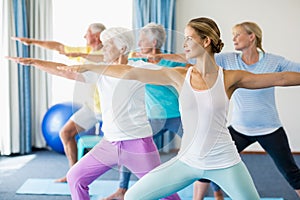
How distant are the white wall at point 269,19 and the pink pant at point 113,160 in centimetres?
315

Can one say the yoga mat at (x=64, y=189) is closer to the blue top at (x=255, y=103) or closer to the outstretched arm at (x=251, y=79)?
the blue top at (x=255, y=103)

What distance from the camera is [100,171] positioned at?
2.77 metres

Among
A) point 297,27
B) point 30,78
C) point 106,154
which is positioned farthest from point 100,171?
point 297,27

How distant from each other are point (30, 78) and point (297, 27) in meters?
2.99

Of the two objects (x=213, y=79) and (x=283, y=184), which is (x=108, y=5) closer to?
(x=283, y=184)

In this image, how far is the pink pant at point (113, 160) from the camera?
2660mm

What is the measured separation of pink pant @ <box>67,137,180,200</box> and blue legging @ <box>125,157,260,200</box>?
218 mm

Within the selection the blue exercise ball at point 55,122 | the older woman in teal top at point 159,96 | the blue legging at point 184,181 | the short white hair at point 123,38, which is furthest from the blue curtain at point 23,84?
the blue legging at point 184,181

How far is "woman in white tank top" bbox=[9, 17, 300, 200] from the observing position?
94.6 inches

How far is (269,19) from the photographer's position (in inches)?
224

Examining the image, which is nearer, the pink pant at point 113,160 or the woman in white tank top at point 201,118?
the woman in white tank top at point 201,118

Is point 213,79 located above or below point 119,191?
above

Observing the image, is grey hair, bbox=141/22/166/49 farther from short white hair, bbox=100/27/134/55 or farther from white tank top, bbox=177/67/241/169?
white tank top, bbox=177/67/241/169

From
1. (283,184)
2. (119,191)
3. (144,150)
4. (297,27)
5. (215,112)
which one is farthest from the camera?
(297,27)
